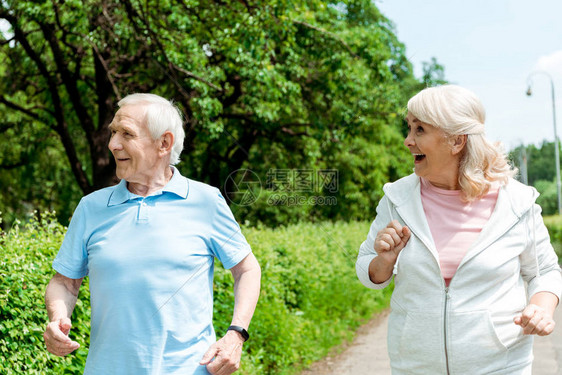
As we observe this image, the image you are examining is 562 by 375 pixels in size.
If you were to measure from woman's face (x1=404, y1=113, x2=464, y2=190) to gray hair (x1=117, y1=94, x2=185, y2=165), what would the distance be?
0.85m

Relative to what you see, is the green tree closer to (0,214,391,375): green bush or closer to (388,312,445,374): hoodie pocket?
(0,214,391,375): green bush

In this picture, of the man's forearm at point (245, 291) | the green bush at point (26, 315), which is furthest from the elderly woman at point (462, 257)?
the green bush at point (26, 315)

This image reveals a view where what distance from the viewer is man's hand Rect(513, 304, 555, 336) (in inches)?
79.1

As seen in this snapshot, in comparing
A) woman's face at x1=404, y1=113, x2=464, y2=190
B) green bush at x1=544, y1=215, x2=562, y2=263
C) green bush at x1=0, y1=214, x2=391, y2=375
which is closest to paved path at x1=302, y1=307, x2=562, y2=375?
green bush at x1=0, y1=214, x2=391, y2=375

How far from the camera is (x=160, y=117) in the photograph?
228 centimetres

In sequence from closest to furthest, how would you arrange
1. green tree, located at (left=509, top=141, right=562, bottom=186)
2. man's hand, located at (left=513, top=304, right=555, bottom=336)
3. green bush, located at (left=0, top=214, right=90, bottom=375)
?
man's hand, located at (left=513, top=304, right=555, bottom=336)
green bush, located at (left=0, top=214, right=90, bottom=375)
green tree, located at (left=509, top=141, right=562, bottom=186)

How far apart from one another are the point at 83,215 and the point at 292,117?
11781 millimetres

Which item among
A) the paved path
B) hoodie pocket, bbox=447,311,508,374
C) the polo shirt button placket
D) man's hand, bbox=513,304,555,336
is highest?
the polo shirt button placket

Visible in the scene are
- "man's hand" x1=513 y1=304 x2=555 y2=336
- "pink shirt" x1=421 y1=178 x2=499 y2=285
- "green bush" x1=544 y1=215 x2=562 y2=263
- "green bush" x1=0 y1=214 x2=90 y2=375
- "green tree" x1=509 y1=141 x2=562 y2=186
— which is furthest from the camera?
"green tree" x1=509 y1=141 x2=562 y2=186

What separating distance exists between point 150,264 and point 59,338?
0.38 metres

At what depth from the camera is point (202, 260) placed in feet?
7.15

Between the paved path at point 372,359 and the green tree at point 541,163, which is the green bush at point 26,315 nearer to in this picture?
the paved path at point 372,359

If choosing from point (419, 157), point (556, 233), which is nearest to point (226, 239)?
point (419, 157)

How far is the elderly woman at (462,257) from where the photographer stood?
6.83 feet
